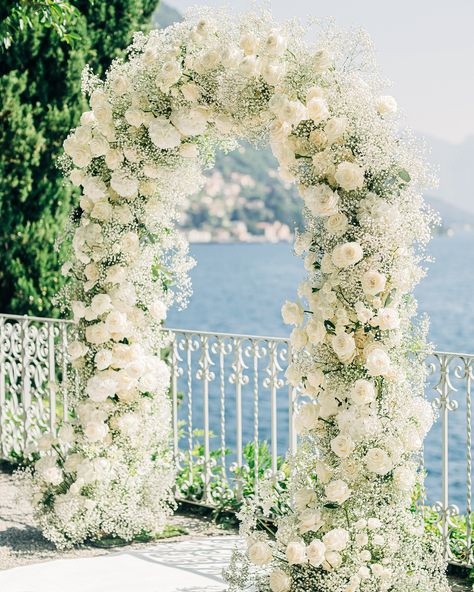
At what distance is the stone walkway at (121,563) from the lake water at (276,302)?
12031 mm

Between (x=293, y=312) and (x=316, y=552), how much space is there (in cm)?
99

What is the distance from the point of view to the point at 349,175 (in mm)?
3676

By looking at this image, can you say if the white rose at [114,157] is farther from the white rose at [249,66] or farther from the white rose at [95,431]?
the white rose at [95,431]

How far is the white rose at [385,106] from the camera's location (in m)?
3.80

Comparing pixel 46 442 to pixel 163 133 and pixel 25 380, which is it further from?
pixel 163 133

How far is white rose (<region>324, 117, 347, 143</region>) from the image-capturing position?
371 centimetres

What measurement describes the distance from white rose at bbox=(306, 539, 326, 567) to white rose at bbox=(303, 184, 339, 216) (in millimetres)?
1342

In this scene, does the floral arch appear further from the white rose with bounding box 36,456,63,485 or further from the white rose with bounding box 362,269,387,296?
the white rose with bounding box 36,456,63,485

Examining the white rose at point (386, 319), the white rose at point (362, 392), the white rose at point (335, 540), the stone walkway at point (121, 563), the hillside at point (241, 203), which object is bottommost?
the stone walkway at point (121, 563)

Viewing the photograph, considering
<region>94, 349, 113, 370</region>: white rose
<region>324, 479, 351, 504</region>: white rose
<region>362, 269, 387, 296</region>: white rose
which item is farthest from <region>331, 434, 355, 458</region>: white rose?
<region>94, 349, 113, 370</region>: white rose

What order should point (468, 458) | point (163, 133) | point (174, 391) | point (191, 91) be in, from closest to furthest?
point (191, 91) < point (163, 133) < point (468, 458) < point (174, 391)

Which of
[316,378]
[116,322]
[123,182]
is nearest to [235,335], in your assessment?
[116,322]

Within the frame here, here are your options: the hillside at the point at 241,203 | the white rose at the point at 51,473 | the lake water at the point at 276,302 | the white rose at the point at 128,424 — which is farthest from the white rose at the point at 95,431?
the hillside at the point at 241,203

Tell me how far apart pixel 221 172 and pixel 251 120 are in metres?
66.1
